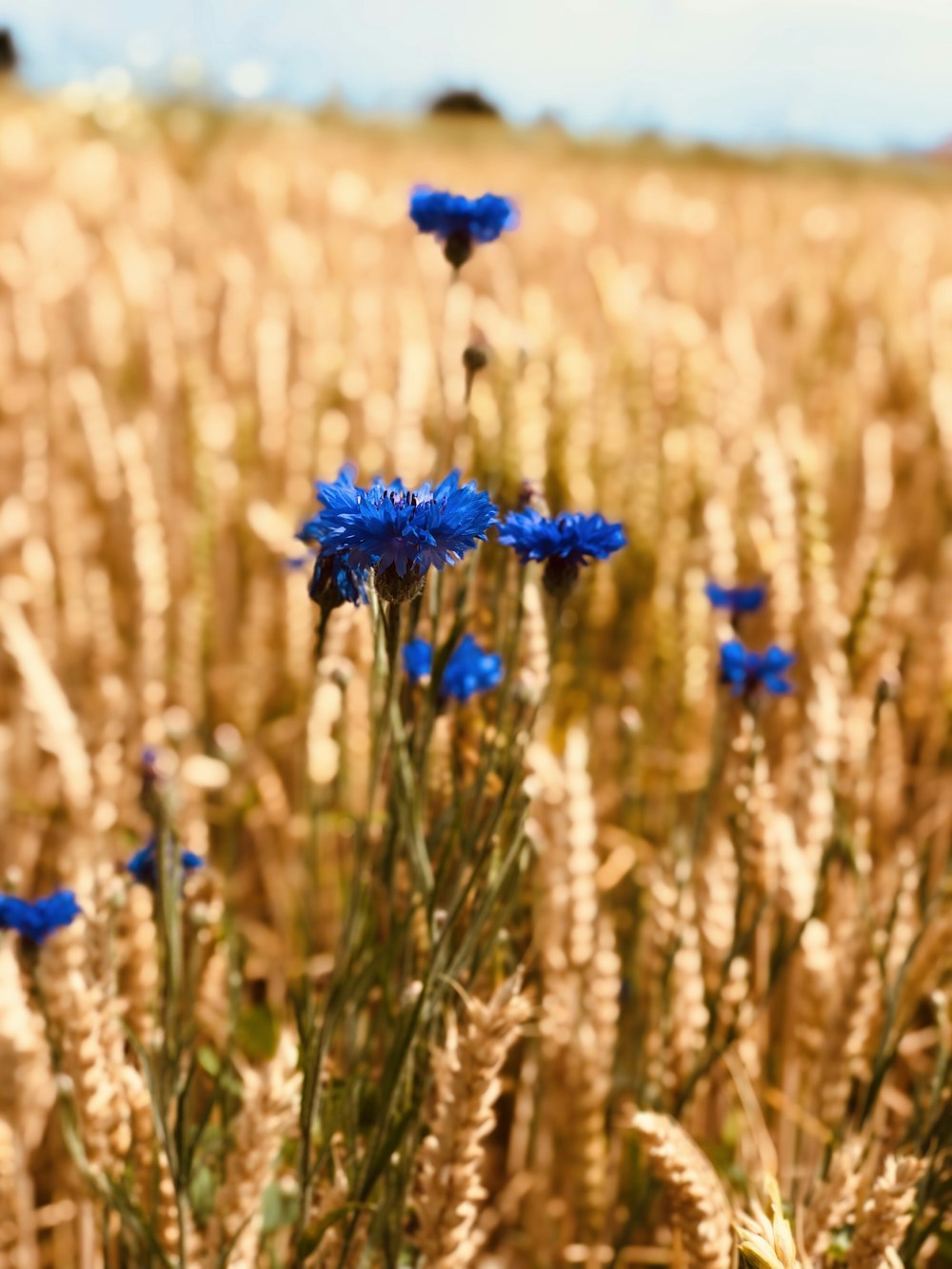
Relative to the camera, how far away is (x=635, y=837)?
100cm

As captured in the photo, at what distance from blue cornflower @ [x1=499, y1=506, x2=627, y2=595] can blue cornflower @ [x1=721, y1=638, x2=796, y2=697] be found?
197mm

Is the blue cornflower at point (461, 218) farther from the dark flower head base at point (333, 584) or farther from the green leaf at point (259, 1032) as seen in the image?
the green leaf at point (259, 1032)

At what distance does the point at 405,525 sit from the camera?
16.6 inches

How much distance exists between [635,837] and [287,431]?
31.1 inches

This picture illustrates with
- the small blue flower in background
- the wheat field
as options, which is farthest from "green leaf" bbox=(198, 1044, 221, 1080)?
the small blue flower in background

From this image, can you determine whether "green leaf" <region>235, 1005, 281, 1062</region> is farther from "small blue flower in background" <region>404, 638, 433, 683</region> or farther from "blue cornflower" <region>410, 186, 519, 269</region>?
"blue cornflower" <region>410, 186, 519, 269</region>

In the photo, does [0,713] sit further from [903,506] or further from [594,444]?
[903,506]

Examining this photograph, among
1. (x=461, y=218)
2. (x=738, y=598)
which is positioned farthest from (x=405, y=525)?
(x=738, y=598)

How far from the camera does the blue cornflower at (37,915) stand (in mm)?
581

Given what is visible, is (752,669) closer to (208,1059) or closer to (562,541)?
(562,541)

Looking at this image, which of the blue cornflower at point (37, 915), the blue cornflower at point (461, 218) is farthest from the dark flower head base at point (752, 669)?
the blue cornflower at point (37, 915)

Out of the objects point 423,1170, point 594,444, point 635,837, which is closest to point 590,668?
point 635,837

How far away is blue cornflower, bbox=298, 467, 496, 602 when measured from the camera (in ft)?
1.39

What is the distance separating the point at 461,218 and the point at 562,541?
25 cm
